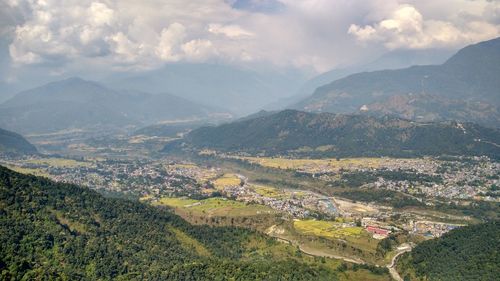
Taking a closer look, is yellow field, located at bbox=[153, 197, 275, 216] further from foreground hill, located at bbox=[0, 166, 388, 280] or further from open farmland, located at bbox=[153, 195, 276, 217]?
foreground hill, located at bbox=[0, 166, 388, 280]

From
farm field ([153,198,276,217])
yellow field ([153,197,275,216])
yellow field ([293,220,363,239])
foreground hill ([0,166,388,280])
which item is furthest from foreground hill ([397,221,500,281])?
yellow field ([153,197,275,216])

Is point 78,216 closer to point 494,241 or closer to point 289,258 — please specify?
point 289,258

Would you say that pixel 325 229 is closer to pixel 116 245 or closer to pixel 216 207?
pixel 216 207

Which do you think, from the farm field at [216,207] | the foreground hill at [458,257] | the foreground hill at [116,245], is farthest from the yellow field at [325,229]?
the foreground hill at [458,257]

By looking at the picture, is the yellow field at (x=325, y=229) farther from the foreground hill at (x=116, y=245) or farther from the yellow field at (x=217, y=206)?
the yellow field at (x=217, y=206)

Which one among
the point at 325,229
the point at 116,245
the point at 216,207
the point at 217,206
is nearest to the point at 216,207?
the point at 216,207

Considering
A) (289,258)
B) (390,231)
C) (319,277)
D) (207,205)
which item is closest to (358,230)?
(390,231)
